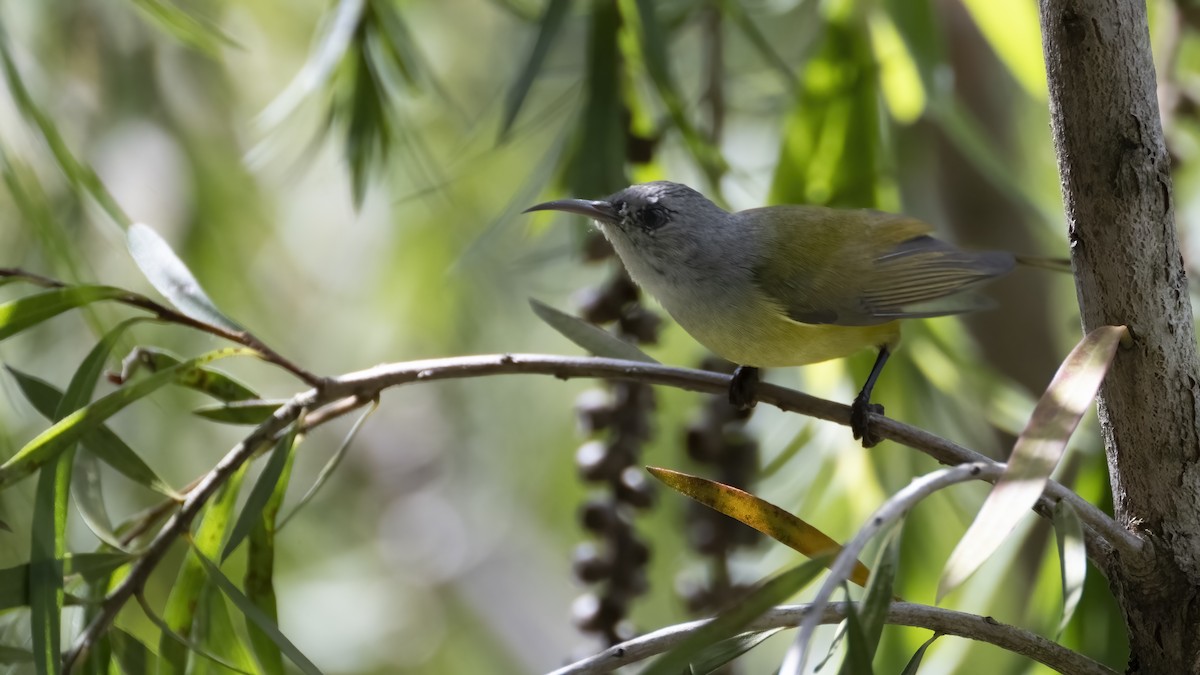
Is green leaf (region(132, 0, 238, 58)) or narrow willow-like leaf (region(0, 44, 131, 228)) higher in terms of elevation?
green leaf (region(132, 0, 238, 58))

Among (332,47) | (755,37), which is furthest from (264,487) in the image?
(755,37)

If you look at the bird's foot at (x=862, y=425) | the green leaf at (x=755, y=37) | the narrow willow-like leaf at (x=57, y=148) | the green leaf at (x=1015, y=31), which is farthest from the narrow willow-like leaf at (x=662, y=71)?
the narrow willow-like leaf at (x=57, y=148)

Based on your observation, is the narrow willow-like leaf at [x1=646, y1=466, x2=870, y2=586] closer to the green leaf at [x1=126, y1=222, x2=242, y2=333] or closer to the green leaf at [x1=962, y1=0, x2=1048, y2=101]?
the green leaf at [x1=126, y1=222, x2=242, y2=333]

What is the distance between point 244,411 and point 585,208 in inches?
24.5

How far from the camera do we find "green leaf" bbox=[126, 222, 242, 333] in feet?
3.45

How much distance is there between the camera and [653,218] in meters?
1.67

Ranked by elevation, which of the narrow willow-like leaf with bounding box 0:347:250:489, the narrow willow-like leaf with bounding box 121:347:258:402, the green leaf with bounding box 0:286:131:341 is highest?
the green leaf with bounding box 0:286:131:341

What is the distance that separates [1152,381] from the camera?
86 cm

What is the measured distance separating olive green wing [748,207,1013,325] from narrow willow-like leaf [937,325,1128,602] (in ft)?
2.20

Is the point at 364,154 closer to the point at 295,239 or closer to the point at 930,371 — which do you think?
the point at 930,371

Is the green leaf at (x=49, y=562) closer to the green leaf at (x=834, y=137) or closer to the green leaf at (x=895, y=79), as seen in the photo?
the green leaf at (x=834, y=137)

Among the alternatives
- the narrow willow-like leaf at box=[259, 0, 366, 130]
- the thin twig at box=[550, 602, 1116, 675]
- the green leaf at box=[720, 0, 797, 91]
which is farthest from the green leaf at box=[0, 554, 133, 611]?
the green leaf at box=[720, 0, 797, 91]

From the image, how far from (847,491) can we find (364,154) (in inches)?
34.8

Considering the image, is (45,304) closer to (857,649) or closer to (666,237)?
(857,649)
